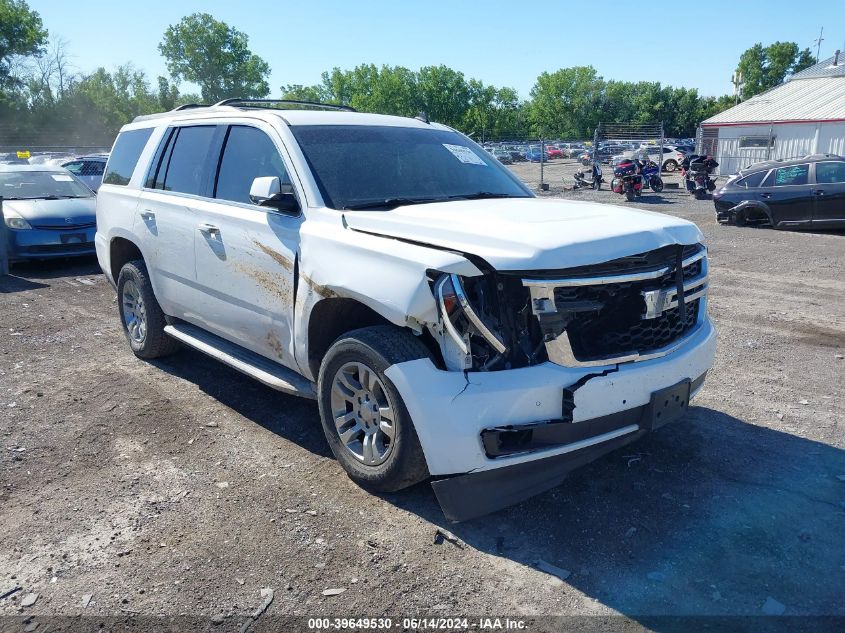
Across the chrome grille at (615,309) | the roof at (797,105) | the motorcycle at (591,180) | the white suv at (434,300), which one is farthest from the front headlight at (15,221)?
the roof at (797,105)

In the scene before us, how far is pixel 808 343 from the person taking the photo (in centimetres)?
637

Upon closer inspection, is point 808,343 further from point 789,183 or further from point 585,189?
point 585,189

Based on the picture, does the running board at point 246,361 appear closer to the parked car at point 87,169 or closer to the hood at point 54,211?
the hood at point 54,211

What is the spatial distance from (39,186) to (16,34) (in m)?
73.0

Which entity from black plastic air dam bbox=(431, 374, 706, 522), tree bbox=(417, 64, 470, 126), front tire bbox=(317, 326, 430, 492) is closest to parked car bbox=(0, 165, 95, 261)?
front tire bbox=(317, 326, 430, 492)

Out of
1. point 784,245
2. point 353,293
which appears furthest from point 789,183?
point 353,293

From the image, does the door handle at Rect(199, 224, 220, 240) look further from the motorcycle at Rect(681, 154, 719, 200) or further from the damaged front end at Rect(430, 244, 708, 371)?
the motorcycle at Rect(681, 154, 719, 200)

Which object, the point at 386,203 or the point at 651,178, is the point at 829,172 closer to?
the point at 651,178

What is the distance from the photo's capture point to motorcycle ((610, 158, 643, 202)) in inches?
845

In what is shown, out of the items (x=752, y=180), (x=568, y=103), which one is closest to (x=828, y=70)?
(x=752, y=180)

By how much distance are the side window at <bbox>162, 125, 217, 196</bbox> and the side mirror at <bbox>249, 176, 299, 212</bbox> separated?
3.56 ft

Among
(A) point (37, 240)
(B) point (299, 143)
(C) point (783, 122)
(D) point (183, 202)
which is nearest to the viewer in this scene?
(B) point (299, 143)

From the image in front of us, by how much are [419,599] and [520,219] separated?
189 centimetres

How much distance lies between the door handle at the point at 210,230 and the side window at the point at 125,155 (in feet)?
5.33
